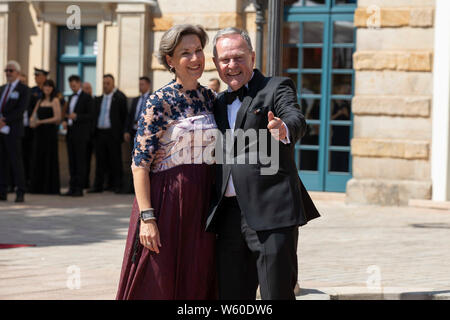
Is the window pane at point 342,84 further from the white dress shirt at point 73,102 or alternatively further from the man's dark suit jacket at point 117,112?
the white dress shirt at point 73,102

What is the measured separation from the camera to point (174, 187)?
440 centimetres

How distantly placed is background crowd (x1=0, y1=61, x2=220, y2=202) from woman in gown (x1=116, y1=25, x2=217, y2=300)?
30.7ft

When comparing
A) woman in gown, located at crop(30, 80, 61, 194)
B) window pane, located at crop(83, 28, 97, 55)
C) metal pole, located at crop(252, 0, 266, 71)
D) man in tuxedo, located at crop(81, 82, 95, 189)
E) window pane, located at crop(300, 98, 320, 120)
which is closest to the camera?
metal pole, located at crop(252, 0, 266, 71)

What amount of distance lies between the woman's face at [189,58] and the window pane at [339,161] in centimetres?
1016

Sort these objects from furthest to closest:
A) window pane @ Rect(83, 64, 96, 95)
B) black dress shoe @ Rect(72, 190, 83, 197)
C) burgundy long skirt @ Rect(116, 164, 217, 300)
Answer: window pane @ Rect(83, 64, 96, 95) < black dress shoe @ Rect(72, 190, 83, 197) < burgundy long skirt @ Rect(116, 164, 217, 300)

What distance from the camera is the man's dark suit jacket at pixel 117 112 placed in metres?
15.1

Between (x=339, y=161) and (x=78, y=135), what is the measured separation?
13.3ft

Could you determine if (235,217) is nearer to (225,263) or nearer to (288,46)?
(225,263)

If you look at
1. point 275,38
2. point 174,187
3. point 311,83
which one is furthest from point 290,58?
point 174,187

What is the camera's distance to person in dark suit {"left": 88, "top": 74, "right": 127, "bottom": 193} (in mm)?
15086

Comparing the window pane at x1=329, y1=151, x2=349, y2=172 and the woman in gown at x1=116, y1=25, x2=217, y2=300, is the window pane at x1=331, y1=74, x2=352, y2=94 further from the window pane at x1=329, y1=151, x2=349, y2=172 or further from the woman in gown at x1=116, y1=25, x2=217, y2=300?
the woman in gown at x1=116, y1=25, x2=217, y2=300

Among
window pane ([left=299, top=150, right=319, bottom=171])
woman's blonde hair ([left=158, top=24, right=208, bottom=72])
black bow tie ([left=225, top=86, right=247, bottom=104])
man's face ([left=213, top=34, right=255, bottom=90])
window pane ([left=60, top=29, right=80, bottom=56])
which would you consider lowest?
window pane ([left=299, top=150, right=319, bottom=171])

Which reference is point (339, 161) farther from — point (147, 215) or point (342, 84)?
point (147, 215)

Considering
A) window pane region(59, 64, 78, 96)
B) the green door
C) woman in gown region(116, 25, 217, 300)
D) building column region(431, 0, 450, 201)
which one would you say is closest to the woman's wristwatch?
woman in gown region(116, 25, 217, 300)
